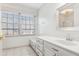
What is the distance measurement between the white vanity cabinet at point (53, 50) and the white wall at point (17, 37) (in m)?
0.37

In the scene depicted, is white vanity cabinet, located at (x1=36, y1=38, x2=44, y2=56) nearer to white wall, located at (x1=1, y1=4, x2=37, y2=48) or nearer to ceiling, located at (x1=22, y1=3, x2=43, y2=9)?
white wall, located at (x1=1, y1=4, x2=37, y2=48)

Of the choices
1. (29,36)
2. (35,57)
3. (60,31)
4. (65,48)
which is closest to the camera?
(65,48)

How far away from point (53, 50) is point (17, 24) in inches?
32.3

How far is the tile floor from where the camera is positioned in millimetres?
1740

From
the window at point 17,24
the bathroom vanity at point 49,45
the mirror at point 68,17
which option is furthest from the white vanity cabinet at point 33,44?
the mirror at point 68,17

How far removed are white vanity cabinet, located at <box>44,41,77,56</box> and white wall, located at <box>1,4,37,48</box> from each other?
369mm

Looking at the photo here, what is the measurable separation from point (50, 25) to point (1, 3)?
1.00 meters

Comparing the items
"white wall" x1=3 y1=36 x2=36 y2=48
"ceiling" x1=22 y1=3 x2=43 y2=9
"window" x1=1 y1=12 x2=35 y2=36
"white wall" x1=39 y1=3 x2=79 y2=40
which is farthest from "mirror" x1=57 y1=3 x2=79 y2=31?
"white wall" x1=3 y1=36 x2=36 y2=48

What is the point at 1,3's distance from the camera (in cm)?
171

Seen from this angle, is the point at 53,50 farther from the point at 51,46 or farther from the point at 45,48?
the point at 45,48

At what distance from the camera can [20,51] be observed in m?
1.79

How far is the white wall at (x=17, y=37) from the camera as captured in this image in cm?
175

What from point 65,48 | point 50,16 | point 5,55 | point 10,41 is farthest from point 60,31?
point 5,55

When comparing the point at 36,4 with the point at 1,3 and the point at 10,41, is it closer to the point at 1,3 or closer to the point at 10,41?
the point at 1,3
